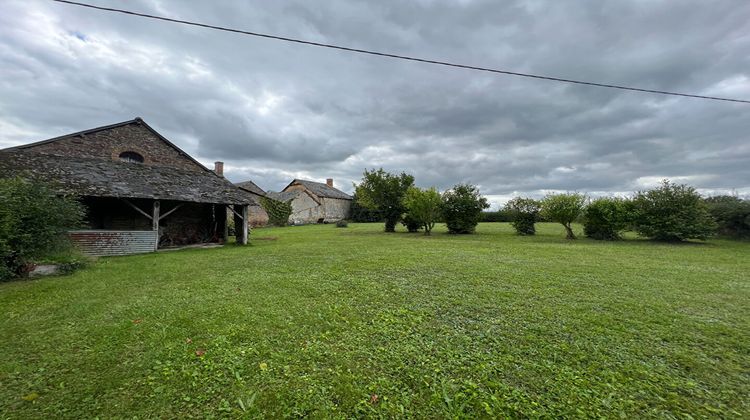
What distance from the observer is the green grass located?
2637mm

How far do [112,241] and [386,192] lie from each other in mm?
17340

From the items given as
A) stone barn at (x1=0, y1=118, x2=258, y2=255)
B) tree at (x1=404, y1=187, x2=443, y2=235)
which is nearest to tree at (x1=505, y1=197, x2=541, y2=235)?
tree at (x1=404, y1=187, x2=443, y2=235)

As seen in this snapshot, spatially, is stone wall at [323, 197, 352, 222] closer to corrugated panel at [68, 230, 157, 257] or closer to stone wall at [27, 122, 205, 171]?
stone wall at [27, 122, 205, 171]

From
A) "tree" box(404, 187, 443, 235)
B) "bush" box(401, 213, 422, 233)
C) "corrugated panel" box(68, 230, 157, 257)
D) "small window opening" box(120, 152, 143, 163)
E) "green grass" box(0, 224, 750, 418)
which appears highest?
"small window opening" box(120, 152, 143, 163)

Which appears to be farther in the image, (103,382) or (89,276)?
(89,276)

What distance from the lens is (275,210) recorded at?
3206cm

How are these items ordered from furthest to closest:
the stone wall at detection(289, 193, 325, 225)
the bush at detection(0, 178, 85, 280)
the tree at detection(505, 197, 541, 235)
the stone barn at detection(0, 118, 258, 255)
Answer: the stone wall at detection(289, 193, 325, 225)
the tree at detection(505, 197, 541, 235)
the stone barn at detection(0, 118, 258, 255)
the bush at detection(0, 178, 85, 280)

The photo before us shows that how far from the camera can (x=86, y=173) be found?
12438 mm

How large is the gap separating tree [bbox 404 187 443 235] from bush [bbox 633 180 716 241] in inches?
422

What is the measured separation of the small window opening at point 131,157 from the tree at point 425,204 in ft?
53.6

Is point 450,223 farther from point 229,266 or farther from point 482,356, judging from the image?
point 482,356

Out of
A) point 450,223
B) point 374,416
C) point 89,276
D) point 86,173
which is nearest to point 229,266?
point 89,276

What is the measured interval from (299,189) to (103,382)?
119 ft

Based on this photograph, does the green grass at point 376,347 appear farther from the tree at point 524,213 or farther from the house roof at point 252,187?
the house roof at point 252,187
